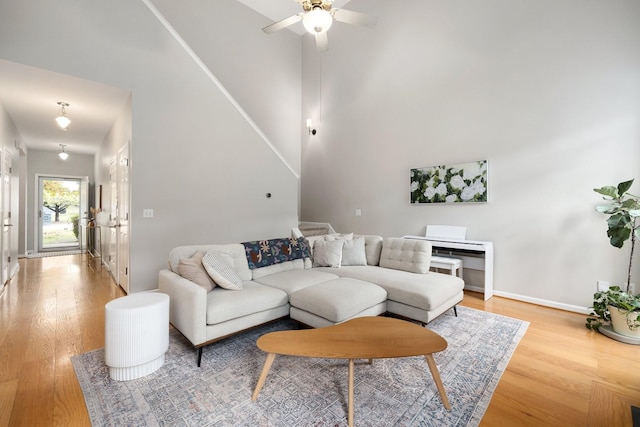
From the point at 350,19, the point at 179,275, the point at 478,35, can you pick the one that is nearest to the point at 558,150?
the point at 478,35

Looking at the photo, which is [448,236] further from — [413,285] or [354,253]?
[413,285]

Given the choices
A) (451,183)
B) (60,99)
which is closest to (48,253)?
(60,99)

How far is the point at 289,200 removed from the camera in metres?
5.54

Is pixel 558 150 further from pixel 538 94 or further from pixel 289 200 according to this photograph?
pixel 289 200

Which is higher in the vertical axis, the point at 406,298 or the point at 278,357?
the point at 406,298

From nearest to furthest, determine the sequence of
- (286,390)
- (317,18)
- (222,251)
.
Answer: (286,390) < (317,18) < (222,251)

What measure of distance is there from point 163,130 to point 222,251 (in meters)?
2.19

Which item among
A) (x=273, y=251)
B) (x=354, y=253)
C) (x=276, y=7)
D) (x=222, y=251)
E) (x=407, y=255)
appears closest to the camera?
(x=222, y=251)

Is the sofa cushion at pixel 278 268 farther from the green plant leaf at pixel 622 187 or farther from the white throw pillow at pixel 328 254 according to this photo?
the green plant leaf at pixel 622 187

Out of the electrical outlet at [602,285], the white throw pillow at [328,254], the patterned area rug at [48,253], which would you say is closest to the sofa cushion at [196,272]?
the white throw pillow at [328,254]

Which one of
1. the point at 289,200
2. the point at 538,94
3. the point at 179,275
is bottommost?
the point at 179,275

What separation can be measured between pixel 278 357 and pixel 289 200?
3.58 m

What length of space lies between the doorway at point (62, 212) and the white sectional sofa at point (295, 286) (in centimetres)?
737

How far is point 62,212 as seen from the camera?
8.11 m
